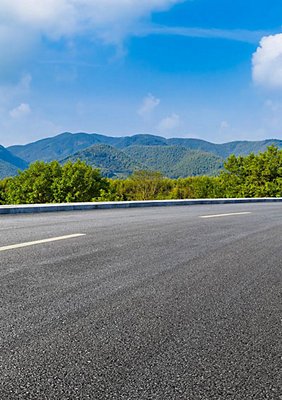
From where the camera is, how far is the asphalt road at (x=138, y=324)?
1.82 meters

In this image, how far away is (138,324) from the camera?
258cm

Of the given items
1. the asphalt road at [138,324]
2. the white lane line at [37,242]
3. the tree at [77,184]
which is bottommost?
the asphalt road at [138,324]

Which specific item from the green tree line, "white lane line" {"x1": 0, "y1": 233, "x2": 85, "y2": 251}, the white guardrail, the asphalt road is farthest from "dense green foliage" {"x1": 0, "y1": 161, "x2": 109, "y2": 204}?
the asphalt road

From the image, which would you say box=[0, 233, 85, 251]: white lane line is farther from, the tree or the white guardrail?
the tree

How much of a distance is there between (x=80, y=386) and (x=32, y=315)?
3.20 ft

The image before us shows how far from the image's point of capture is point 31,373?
6.14 feet

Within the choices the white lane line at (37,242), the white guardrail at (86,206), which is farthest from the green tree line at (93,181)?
the white lane line at (37,242)

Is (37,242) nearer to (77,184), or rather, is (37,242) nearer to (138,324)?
(138,324)

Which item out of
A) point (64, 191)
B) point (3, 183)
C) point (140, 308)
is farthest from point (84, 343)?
point (3, 183)

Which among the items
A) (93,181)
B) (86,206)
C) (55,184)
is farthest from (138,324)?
(93,181)

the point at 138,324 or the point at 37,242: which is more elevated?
the point at 37,242

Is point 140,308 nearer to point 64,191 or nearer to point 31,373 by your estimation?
point 31,373

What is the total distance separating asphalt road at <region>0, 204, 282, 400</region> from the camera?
1818 millimetres

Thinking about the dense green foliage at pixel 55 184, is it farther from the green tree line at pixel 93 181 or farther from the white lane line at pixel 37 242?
the white lane line at pixel 37 242
